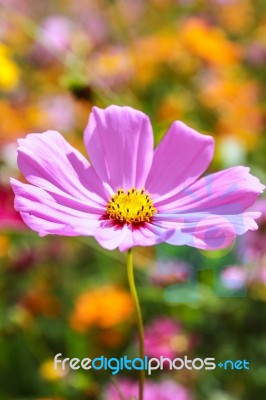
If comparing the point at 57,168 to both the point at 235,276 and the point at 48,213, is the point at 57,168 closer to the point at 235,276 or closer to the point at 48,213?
the point at 48,213

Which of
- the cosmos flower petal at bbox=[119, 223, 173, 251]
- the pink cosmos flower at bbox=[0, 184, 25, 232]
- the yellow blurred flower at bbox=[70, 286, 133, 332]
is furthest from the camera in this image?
the yellow blurred flower at bbox=[70, 286, 133, 332]

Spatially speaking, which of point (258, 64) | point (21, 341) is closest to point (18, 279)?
point (21, 341)

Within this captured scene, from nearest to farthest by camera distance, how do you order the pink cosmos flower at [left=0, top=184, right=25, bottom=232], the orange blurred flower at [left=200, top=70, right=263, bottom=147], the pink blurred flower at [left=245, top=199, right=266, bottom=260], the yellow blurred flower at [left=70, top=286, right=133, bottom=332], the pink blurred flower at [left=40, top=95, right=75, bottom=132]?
1. the pink cosmos flower at [left=0, top=184, right=25, bottom=232]
2. the pink blurred flower at [left=245, top=199, right=266, bottom=260]
3. the yellow blurred flower at [left=70, top=286, right=133, bottom=332]
4. the orange blurred flower at [left=200, top=70, right=263, bottom=147]
5. the pink blurred flower at [left=40, top=95, right=75, bottom=132]

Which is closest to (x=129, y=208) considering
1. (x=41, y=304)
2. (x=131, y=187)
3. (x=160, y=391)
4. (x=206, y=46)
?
(x=131, y=187)

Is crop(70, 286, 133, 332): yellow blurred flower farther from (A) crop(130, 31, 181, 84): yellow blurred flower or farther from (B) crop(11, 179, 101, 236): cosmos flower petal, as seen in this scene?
(B) crop(11, 179, 101, 236): cosmos flower petal

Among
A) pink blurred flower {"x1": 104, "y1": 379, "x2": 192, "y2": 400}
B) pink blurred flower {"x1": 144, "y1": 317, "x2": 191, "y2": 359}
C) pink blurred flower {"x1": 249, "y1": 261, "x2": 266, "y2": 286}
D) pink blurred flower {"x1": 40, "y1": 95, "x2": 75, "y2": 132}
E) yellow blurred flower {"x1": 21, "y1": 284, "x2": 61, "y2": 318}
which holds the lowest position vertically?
pink blurred flower {"x1": 104, "y1": 379, "x2": 192, "y2": 400}

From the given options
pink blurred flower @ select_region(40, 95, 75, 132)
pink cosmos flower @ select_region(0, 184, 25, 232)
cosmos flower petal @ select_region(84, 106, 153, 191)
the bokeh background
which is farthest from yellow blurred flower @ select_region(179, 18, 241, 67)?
cosmos flower petal @ select_region(84, 106, 153, 191)

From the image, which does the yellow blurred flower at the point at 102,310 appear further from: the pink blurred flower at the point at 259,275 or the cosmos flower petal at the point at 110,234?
the cosmos flower petal at the point at 110,234

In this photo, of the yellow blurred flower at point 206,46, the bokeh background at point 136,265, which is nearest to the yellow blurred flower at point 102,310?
the bokeh background at point 136,265
